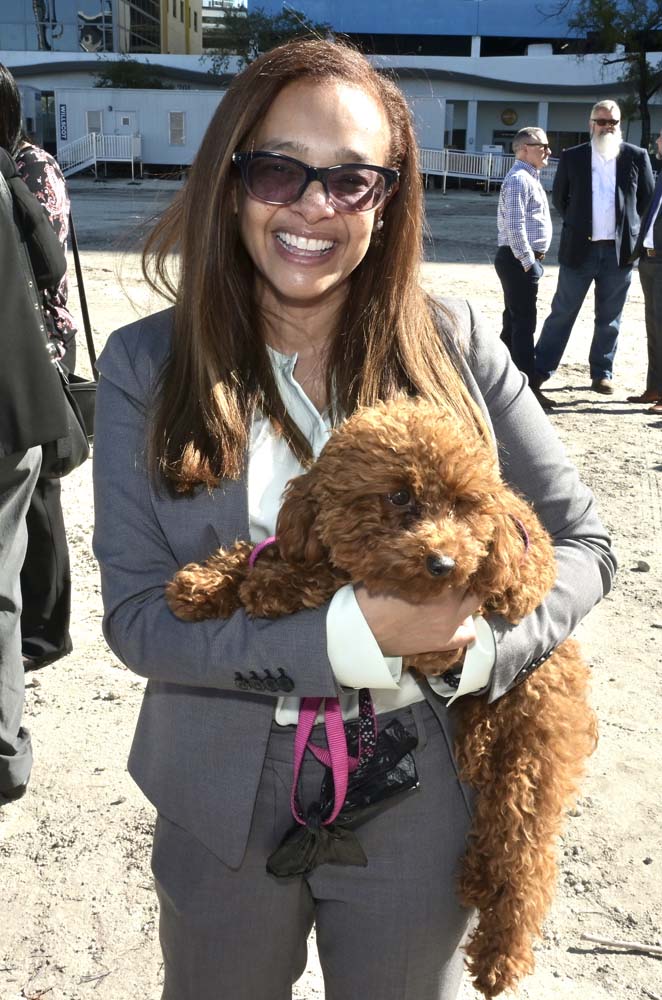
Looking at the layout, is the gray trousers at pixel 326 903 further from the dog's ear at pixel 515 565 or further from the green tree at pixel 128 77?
the green tree at pixel 128 77

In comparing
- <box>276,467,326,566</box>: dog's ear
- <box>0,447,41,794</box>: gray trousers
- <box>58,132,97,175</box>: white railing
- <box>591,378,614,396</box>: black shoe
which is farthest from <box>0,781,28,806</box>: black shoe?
<box>58,132,97,175</box>: white railing

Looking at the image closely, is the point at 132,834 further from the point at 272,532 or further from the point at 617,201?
the point at 617,201

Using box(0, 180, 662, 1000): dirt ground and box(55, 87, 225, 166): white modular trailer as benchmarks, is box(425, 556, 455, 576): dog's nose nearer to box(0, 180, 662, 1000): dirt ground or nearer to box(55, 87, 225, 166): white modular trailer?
box(0, 180, 662, 1000): dirt ground

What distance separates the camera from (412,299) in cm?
210

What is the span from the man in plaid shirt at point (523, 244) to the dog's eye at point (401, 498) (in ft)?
26.7

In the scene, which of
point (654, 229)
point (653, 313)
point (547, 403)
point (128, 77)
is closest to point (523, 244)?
point (654, 229)

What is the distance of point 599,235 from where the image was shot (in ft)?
32.4

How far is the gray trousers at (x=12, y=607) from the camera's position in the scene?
3643mm

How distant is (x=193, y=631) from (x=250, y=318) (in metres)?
0.71

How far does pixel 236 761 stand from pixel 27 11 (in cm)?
6775

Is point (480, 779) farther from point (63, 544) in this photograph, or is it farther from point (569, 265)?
point (569, 265)

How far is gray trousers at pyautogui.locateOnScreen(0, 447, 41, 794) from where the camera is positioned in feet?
12.0

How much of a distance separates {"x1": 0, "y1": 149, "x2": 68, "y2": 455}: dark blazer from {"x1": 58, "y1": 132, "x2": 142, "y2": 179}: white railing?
139ft

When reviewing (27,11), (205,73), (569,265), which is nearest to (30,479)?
(569,265)
